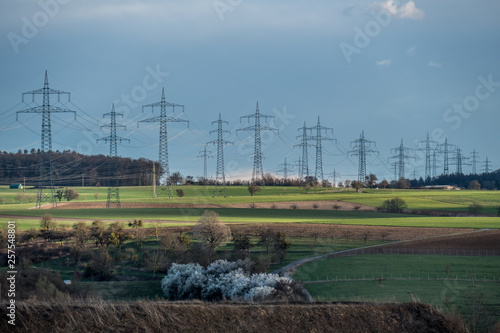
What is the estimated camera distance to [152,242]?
193 feet

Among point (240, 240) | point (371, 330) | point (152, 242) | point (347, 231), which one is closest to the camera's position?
point (371, 330)

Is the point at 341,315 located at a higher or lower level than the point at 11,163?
lower

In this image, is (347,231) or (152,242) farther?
(347,231)

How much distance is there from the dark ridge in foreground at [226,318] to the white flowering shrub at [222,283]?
1387cm

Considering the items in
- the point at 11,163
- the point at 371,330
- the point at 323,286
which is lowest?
the point at 323,286

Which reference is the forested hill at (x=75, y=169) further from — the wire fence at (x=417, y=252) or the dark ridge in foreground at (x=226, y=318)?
the dark ridge in foreground at (x=226, y=318)

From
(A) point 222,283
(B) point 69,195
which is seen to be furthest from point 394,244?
(B) point 69,195

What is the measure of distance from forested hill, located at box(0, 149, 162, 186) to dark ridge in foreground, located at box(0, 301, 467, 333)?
108 metres

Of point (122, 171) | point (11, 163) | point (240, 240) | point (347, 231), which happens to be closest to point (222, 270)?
point (240, 240)

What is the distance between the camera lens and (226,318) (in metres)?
14.2

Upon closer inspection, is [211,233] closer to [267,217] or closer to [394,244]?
[394,244]

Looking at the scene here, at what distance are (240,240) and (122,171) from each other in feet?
401

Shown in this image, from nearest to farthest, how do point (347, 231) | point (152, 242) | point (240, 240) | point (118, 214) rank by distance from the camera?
point (240, 240) < point (152, 242) < point (347, 231) < point (118, 214)

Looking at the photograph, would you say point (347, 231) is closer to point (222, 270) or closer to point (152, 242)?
point (152, 242)
